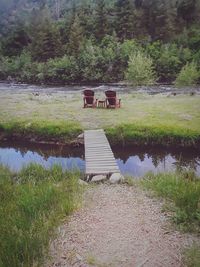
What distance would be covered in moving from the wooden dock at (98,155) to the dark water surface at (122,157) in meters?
0.60

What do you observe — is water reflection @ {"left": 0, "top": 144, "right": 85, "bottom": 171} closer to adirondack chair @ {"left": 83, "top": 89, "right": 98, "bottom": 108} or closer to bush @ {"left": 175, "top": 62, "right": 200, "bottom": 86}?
adirondack chair @ {"left": 83, "top": 89, "right": 98, "bottom": 108}

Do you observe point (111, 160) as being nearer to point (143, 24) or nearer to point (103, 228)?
point (103, 228)

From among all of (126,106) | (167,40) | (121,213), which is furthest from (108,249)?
(167,40)

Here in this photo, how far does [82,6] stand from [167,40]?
78.3ft

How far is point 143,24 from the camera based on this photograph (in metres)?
42.9

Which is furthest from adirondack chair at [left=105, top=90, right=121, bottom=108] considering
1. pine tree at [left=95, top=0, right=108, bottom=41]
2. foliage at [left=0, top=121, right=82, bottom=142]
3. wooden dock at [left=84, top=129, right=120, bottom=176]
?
pine tree at [left=95, top=0, right=108, bottom=41]

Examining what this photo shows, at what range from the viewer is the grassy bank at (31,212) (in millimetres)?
4211

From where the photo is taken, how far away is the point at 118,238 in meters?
5.07

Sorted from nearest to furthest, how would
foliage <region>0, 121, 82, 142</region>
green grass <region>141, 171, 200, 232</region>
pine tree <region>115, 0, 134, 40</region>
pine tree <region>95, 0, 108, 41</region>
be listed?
green grass <region>141, 171, 200, 232</region> < foliage <region>0, 121, 82, 142</region> < pine tree <region>115, 0, 134, 40</region> < pine tree <region>95, 0, 108, 41</region>

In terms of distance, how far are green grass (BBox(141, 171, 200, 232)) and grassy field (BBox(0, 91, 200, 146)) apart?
16.8 ft

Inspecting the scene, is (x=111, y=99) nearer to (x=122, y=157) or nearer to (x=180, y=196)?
(x=122, y=157)

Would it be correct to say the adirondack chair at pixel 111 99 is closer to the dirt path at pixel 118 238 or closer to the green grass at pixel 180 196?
the green grass at pixel 180 196

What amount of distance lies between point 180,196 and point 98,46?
48324mm

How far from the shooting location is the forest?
123 feet
